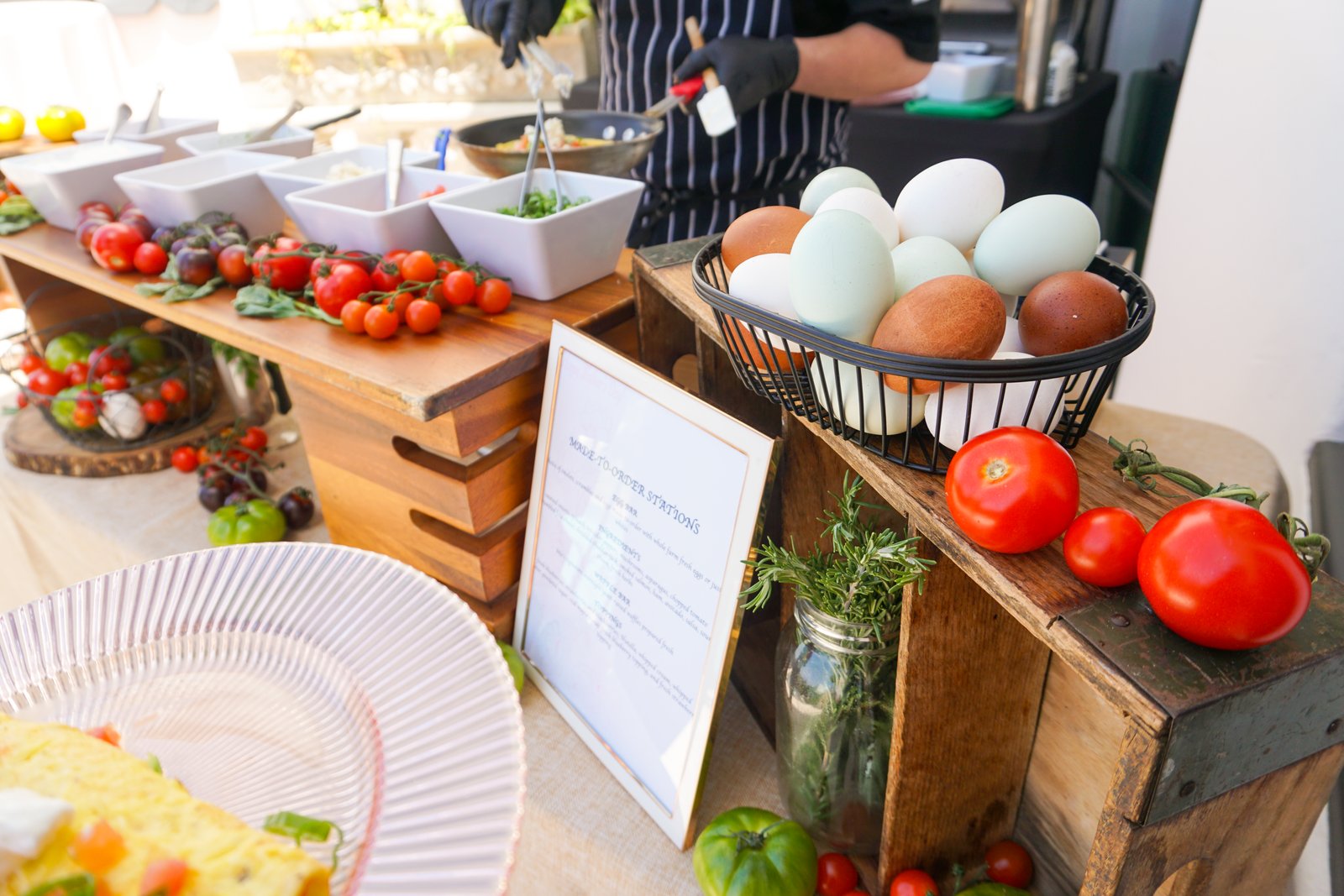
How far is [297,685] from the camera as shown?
607 mm

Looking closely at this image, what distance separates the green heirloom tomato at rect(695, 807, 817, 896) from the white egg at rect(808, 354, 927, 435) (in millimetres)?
→ 373

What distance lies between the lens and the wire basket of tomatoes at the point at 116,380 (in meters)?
1.37

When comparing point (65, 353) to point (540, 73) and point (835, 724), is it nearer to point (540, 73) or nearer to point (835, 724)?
point (540, 73)

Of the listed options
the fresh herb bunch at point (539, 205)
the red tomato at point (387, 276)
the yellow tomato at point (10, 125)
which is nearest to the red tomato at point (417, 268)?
the red tomato at point (387, 276)

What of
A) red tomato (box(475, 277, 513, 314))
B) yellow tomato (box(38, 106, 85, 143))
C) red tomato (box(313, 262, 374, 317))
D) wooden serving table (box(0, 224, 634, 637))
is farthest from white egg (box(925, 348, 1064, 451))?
yellow tomato (box(38, 106, 85, 143))

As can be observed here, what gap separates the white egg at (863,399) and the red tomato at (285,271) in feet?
2.55

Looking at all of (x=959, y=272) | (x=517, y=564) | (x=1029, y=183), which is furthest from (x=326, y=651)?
(x=1029, y=183)

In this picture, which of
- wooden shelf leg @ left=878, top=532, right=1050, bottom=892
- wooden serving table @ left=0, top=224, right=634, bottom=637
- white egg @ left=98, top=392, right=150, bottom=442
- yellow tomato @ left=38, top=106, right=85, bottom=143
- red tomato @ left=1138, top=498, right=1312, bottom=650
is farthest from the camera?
yellow tomato @ left=38, top=106, right=85, bottom=143

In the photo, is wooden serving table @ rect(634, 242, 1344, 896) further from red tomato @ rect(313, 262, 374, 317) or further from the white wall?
the white wall

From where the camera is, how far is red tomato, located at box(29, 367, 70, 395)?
1.44m

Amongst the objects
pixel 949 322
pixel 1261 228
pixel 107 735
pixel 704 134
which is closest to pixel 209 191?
pixel 704 134

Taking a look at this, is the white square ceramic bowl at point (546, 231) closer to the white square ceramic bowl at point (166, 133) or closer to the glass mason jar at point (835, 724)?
the glass mason jar at point (835, 724)

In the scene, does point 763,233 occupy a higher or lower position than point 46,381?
higher

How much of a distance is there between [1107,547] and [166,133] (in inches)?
68.2
